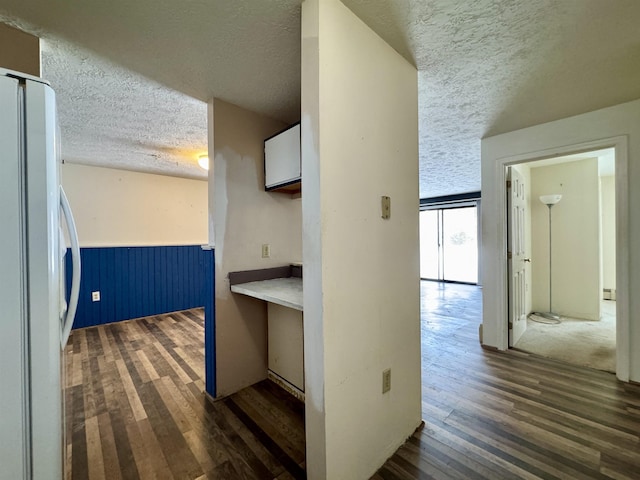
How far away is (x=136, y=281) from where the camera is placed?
3.96m

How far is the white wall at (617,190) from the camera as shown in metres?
2.07

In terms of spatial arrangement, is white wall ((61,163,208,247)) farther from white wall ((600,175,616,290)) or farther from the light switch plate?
white wall ((600,175,616,290))

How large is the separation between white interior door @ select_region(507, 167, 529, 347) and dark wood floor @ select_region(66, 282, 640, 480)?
1.34 ft

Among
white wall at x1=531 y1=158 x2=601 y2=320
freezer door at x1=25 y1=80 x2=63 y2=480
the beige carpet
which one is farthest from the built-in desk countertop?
white wall at x1=531 y1=158 x2=601 y2=320

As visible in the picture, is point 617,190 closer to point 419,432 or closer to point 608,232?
point 419,432

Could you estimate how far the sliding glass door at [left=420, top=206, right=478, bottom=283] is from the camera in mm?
6547

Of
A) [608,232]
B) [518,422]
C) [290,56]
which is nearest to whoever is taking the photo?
[290,56]

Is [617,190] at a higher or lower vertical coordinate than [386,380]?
higher

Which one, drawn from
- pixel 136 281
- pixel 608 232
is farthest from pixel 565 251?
pixel 136 281

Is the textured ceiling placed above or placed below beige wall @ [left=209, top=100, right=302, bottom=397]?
above

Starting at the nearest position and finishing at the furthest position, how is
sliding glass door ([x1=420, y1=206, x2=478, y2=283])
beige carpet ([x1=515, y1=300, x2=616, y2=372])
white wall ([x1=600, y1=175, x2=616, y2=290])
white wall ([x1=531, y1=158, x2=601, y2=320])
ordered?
beige carpet ([x1=515, y1=300, x2=616, y2=372])
white wall ([x1=531, y1=158, x2=601, y2=320])
white wall ([x1=600, y1=175, x2=616, y2=290])
sliding glass door ([x1=420, y1=206, x2=478, y2=283])

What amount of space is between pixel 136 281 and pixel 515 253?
5.05 m

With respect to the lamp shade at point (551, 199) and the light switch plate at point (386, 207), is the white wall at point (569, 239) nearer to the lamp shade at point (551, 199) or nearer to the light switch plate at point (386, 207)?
the lamp shade at point (551, 199)

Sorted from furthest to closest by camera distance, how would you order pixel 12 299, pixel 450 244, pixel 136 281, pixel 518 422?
1. pixel 450 244
2. pixel 136 281
3. pixel 518 422
4. pixel 12 299
